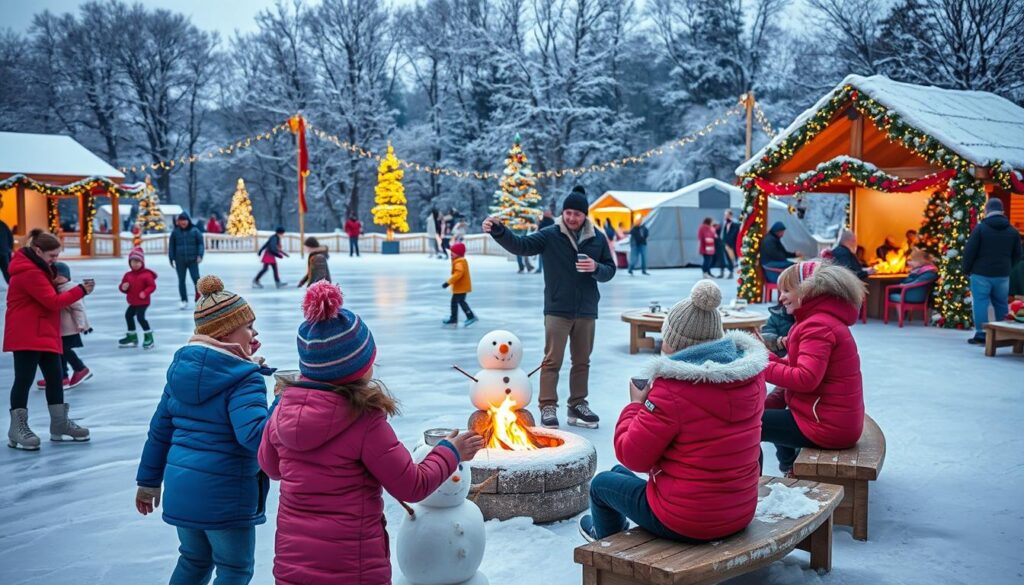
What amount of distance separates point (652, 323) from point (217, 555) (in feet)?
24.7

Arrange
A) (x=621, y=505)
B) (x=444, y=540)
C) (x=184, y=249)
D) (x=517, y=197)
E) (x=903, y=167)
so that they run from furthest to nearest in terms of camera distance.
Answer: (x=517, y=197) → (x=184, y=249) → (x=903, y=167) → (x=621, y=505) → (x=444, y=540)

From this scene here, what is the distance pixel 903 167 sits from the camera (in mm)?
14461

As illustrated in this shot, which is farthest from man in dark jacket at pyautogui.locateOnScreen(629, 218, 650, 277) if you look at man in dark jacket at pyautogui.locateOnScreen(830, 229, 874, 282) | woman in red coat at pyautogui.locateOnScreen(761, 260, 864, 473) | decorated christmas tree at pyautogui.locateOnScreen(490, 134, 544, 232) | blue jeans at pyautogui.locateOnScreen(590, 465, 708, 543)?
blue jeans at pyautogui.locateOnScreen(590, 465, 708, 543)

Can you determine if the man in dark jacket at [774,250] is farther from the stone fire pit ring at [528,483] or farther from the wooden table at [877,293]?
the stone fire pit ring at [528,483]

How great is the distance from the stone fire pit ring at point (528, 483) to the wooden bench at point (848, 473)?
1219 millimetres

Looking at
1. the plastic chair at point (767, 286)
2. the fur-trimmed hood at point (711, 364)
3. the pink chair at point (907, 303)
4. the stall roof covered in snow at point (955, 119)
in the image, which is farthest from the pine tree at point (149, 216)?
the fur-trimmed hood at point (711, 364)

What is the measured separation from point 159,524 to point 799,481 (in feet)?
11.5

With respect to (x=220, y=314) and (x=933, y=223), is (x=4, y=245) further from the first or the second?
(x=933, y=223)

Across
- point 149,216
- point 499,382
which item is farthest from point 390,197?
point 499,382

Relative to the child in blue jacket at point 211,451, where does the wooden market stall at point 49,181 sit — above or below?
above

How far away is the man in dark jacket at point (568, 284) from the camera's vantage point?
6469mm

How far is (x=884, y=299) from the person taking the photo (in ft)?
45.5

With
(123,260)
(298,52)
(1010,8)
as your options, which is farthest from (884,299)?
(298,52)

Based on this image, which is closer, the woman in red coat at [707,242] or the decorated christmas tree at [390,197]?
the woman in red coat at [707,242]
